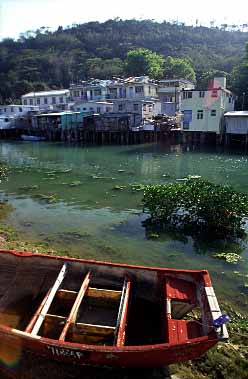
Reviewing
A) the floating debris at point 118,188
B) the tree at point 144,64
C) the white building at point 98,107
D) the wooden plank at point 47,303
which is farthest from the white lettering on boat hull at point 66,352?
the tree at point 144,64

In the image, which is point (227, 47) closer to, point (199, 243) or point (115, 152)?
point (115, 152)

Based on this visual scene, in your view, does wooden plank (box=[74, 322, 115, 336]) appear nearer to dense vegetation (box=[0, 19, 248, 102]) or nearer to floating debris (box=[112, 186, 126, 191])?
floating debris (box=[112, 186, 126, 191])

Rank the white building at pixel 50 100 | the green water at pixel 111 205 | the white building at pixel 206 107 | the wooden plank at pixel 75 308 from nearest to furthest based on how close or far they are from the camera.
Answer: the wooden plank at pixel 75 308 < the green water at pixel 111 205 < the white building at pixel 206 107 < the white building at pixel 50 100

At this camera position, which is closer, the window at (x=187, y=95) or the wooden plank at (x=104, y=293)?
the wooden plank at (x=104, y=293)

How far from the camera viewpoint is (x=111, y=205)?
691 inches

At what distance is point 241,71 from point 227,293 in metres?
48.6

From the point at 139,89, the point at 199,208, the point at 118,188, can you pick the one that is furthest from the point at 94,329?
the point at 139,89

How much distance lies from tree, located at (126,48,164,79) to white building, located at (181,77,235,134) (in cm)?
3509

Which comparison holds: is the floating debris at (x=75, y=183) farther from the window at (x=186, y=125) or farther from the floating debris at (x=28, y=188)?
the window at (x=186, y=125)

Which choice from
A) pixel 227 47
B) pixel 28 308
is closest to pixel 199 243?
pixel 28 308

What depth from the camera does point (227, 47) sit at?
113m

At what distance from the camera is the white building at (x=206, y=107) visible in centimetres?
4028

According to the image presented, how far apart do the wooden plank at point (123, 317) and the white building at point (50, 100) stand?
196ft

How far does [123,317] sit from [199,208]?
811 cm
